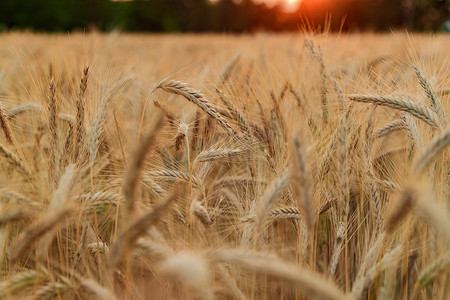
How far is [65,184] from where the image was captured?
3.22ft

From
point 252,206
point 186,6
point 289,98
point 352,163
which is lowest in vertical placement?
point 252,206

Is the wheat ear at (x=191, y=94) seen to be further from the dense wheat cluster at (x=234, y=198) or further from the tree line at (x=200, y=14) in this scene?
the tree line at (x=200, y=14)

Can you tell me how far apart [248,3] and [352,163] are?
1411 inches

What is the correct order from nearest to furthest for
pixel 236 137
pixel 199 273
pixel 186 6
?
pixel 199 273, pixel 236 137, pixel 186 6

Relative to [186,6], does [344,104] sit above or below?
below

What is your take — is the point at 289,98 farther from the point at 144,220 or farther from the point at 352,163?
the point at 144,220

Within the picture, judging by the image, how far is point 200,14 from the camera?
3231cm

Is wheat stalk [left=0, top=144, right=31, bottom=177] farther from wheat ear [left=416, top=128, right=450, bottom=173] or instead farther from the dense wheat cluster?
wheat ear [left=416, top=128, right=450, bottom=173]

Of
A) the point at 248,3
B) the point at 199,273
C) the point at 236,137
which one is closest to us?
the point at 199,273

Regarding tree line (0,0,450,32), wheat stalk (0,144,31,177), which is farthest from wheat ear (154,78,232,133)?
tree line (0,0,450,32)

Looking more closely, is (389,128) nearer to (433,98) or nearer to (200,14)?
(433,98)

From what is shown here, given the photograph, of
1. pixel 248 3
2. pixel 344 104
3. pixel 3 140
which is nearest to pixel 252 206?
pixel 344 104

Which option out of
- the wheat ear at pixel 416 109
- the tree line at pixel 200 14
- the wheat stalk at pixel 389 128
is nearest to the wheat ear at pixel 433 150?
the wheat ear at pixel 416 109

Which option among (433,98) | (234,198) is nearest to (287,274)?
(234,198)
